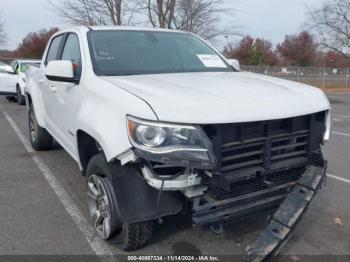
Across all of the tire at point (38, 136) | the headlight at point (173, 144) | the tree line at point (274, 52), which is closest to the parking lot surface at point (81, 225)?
the tire at point (38, 136)

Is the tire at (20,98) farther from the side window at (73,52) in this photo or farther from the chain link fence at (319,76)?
the chain link fence at (319,76)

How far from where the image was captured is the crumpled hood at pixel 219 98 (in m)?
2.81

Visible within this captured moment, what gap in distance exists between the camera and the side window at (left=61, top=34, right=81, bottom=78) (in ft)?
13.5

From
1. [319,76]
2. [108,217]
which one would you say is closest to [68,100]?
[108,217]

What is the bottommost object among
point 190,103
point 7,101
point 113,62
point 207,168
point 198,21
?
point 7,101

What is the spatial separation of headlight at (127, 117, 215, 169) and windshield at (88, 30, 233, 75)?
1211 mm

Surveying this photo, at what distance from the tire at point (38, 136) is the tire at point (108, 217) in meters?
3.21

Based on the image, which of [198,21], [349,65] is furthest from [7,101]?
[349,65]

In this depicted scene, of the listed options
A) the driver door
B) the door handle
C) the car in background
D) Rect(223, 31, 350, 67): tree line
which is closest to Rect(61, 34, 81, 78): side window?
the driver door

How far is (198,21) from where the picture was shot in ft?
73.7

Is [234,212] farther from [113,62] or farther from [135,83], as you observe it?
[113,62]

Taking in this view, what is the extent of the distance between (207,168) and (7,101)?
14.1 m

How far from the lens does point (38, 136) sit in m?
Result: 6.57

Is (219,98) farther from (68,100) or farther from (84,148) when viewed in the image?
(68,100)
